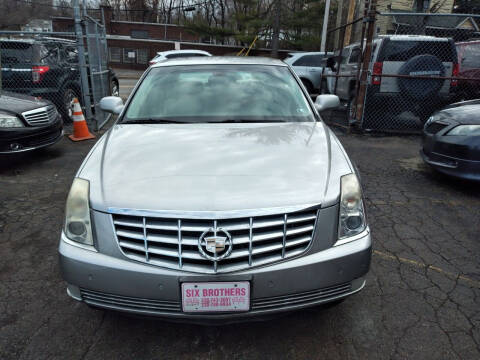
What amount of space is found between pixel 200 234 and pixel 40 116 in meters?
4.61

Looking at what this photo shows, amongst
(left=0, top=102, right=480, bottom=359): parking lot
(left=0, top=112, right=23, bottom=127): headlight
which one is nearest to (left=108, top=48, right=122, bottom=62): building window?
(left=0, top=112, right=23, bottom=127): headlight

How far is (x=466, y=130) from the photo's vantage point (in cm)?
413

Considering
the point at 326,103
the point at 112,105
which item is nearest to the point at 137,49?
the point at 112,105

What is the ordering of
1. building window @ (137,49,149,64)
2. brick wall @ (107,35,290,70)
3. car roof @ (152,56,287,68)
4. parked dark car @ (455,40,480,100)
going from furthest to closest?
building window @ (137,49,149,64)
brick wall @ (107,35,290,70)
parked dark car @ (455,40,480,100)
car roof @ (152,56,287,68)

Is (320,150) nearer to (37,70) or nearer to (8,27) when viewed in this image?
(37,70)

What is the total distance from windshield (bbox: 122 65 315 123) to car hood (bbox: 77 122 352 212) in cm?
23

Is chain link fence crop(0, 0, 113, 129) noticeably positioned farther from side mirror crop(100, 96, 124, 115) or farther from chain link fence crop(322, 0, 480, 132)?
chain link fence crop(322, 0, 480, 132)

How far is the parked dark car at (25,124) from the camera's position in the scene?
4824 millimetres

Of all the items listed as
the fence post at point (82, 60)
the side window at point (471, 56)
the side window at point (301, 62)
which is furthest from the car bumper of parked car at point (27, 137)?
the side window at point (471, 56)

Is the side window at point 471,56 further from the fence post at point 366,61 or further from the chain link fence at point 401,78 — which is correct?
the fence post at point 366,61

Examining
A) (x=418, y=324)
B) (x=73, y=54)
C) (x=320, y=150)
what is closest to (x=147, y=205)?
(x=320, y=150)

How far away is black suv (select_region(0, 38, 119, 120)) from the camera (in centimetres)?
718

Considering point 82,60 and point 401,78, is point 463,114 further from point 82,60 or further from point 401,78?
point 82,60

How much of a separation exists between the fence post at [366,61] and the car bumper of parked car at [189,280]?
19.9ft
